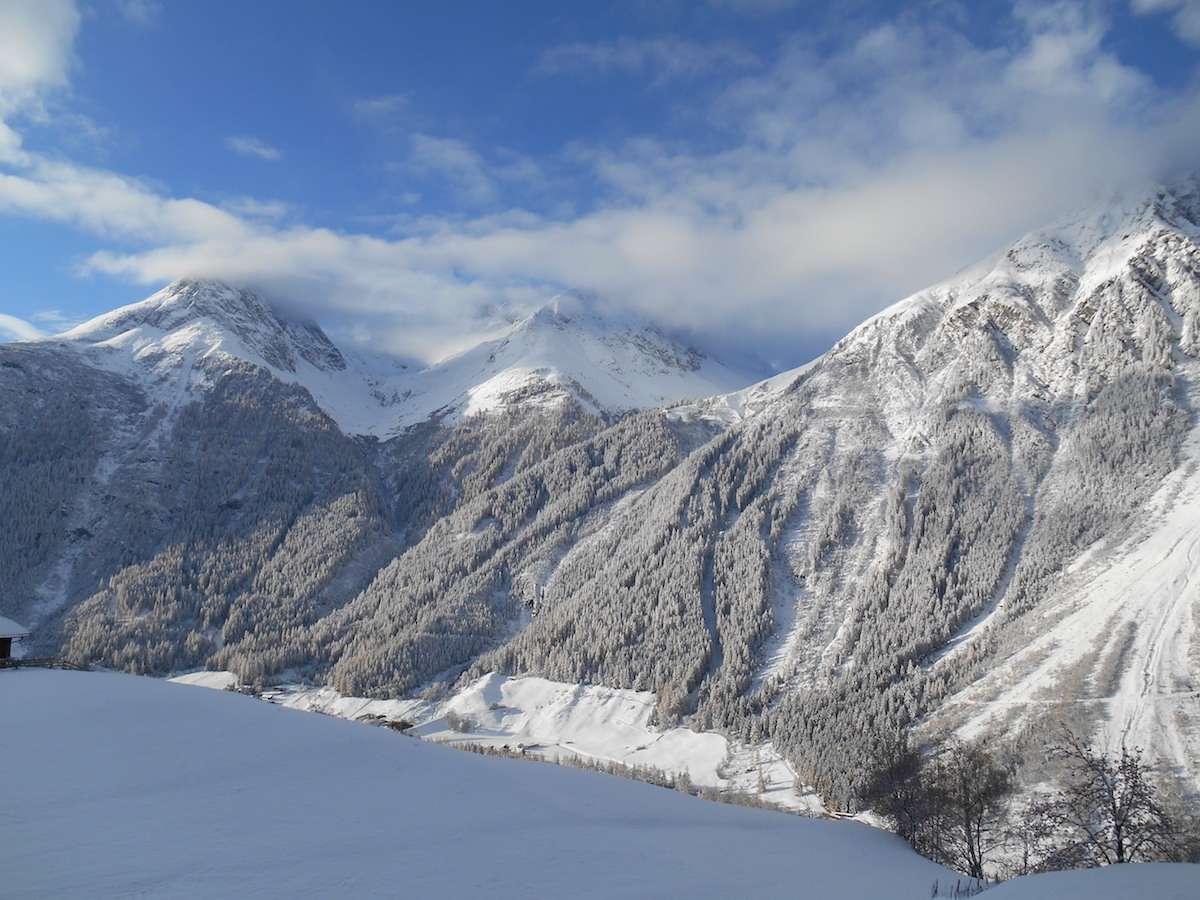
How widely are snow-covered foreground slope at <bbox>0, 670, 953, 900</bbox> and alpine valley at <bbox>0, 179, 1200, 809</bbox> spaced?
209 feet

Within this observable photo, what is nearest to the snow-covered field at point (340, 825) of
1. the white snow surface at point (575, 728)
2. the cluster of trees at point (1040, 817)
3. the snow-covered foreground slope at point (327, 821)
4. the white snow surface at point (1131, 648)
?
the snow-covered foreground slope at point (327, 821)

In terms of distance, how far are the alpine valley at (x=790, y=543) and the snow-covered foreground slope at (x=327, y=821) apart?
63781 mm

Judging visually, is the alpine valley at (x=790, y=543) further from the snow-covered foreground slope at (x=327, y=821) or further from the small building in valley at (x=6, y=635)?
the small building in valley at (x=6, y=635)

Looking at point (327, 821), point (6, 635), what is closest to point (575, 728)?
point (6, 635)

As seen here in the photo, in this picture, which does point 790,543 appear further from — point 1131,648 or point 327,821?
point 327,821

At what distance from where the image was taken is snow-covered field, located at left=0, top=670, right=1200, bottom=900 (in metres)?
15.0

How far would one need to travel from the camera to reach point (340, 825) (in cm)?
1803

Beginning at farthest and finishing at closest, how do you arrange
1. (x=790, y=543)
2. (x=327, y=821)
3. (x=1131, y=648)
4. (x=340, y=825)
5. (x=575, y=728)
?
(x=790, y=543) < (x=575, y=728) < (x=1131, y=648) < (x=327, y=821) < (x=340, y=825)

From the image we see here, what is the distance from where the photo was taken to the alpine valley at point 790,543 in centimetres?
9006

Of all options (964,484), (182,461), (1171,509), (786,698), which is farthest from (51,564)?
(1171,509)

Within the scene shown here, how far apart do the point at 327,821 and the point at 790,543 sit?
123539 millimetres

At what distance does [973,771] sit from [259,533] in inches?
7015

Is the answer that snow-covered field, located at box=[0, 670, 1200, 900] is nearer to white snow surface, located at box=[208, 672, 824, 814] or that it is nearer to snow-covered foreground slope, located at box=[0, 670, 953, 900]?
snow-covered foreground slope, located at box=[0, 670, 953, 900]

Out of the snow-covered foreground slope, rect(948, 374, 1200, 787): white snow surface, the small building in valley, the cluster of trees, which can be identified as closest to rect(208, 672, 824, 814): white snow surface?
rect(948, 374, 1200, 787): white snow surface
